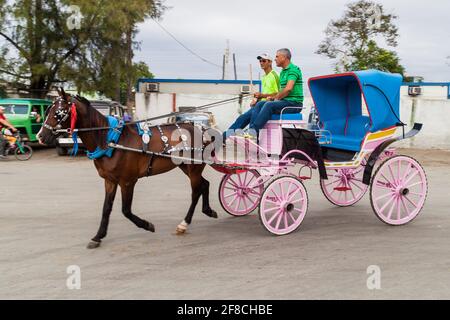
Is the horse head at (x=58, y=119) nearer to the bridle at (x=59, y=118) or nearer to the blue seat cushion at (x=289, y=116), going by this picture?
the bridle at (x=59, y=118)

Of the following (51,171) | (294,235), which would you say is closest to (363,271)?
(294,235)

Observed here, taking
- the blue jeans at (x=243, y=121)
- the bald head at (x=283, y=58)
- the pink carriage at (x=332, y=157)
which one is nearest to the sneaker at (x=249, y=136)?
the pink carriage at (x=332, y=157)

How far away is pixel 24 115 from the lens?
18.0 metres

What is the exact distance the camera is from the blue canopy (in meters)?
6.95

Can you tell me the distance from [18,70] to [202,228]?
16288mm

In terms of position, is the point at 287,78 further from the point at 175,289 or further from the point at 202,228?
the point at 175,289

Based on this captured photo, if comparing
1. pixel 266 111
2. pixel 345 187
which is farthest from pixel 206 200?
pixel 345 187

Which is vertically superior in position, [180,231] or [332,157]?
[332,157]

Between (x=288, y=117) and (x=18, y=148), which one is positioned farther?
(x=18, y=148)

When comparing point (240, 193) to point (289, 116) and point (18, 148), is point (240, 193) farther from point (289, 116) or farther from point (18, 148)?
point (18, 148)

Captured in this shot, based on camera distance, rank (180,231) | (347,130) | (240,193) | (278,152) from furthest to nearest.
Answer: (347,130), (240,193), (278,152), (180,231)

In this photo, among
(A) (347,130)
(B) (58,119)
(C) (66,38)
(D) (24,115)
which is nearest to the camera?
(B) (58,119)

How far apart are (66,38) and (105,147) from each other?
1574cm

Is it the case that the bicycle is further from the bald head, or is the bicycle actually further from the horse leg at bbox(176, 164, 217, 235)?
the bald head
